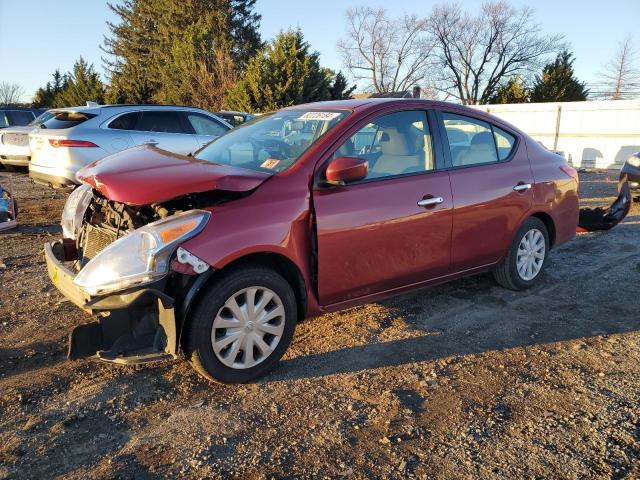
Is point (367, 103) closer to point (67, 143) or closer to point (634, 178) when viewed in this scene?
point (67, 143)

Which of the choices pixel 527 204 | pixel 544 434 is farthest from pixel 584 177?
pixel 544 434

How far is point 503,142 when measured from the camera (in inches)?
187

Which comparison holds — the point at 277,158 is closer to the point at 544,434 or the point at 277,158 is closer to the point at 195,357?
the point at 195,357

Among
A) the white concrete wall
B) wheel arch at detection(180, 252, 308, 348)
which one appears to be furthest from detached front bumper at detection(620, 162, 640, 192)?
the white concrete wall

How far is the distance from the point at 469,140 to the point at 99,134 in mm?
6109

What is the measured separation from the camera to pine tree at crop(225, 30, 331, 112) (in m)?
24.5

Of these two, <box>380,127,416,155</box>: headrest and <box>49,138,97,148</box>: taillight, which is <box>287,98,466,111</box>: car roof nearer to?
<box>380,127,416,155</box>: headrest

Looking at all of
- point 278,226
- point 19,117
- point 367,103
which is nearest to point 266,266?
point 278,226

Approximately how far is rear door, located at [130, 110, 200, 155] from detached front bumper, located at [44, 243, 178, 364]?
6071mm

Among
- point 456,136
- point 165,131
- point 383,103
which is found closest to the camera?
point 383,103

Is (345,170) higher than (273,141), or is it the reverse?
(273,141)

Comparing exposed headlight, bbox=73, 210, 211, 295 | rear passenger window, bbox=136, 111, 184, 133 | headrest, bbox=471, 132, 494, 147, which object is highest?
rear passenger window, bbox=136, 111, 184, 133

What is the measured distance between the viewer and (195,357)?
3027 mm

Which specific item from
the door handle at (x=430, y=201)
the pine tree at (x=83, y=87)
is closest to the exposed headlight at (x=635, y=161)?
the door handle at (x=430, y=201)
